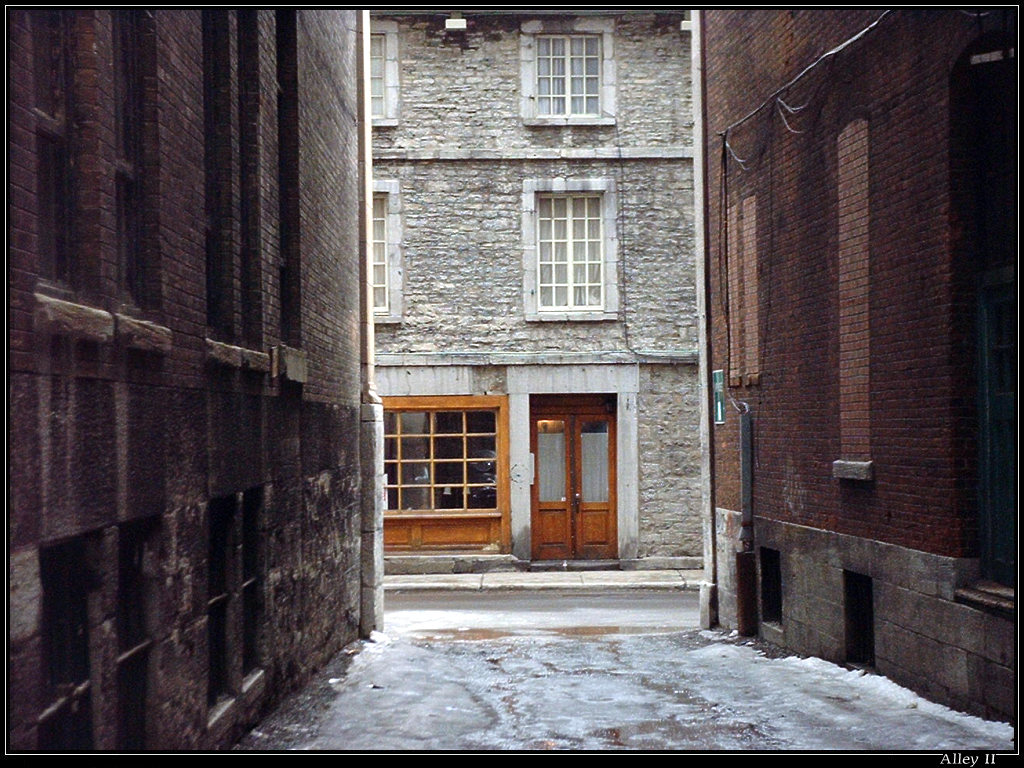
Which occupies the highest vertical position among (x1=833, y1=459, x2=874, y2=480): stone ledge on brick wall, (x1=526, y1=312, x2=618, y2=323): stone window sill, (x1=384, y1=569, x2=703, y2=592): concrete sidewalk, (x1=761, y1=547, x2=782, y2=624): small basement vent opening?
(x1=526, y1=312, x2=618, y2=323): stone window sill

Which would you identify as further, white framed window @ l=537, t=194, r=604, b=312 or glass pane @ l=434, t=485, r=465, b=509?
white framed window @ l=537, t=194, r=604, b=312

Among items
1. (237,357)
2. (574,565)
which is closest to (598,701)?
(237,357)

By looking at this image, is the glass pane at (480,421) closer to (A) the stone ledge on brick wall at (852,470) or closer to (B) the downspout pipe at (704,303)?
(B) the downspout pipe at (704,303)

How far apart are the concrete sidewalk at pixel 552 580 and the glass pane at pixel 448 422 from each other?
2.43m

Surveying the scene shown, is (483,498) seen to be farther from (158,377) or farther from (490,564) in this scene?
(158,377)

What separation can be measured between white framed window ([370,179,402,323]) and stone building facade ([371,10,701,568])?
0.11 ft

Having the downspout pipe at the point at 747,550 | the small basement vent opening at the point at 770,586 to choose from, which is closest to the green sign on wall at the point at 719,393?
the downspout pipe at the point at 747,550

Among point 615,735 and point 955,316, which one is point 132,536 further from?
point 955,316

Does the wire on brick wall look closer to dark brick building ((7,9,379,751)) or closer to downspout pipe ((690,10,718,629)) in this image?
downspout pipe ((690,10,718,629))

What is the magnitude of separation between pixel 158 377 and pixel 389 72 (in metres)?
16.5

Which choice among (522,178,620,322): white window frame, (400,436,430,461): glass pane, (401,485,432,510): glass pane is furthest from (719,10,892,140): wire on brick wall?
(401,485,432,510): glass pane

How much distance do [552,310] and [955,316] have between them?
13.8 metres

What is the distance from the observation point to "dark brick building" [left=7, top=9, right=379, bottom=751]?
5.19 meters

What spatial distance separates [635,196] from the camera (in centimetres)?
2259
